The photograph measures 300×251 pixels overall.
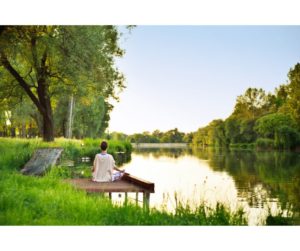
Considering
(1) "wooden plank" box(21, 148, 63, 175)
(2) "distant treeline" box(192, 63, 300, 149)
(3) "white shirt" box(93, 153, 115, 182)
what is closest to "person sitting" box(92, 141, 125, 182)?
(3) "white shirt" box(93, 153, 115, 182)

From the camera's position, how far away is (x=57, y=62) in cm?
1005

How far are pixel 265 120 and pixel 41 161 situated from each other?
7.14 m

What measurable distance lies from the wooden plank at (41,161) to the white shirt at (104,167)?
4.13 ft

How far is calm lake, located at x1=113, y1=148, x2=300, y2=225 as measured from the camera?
9500 millimetres

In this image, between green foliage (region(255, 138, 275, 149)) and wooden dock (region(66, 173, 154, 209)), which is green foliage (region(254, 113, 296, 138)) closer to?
green foliage (region(255, 138, 275, 149))

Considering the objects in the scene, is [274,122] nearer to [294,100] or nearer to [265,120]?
[265,120]

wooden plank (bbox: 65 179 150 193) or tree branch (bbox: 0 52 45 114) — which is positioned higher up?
tree branch (bbox: 0 52 45 114)

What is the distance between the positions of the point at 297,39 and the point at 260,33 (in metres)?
1.02

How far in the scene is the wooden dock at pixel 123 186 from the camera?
24.5ft

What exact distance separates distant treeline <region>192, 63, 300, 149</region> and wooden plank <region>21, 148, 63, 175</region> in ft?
12.6

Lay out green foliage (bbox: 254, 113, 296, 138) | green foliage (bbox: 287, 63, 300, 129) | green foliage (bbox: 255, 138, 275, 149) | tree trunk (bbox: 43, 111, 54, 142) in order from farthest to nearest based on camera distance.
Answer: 1. green foliage (bbox: 255, 138, 275, 149)
2. green foliage (bbox: 254, 113, 296, 138)
3. green foliage (bbox: 287, 63, 300, 129)
4. tree trunk (bbox: 43, 111, 54, 142)

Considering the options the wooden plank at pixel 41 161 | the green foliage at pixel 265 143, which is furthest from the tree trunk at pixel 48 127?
the green foliage at pixel 265 143
